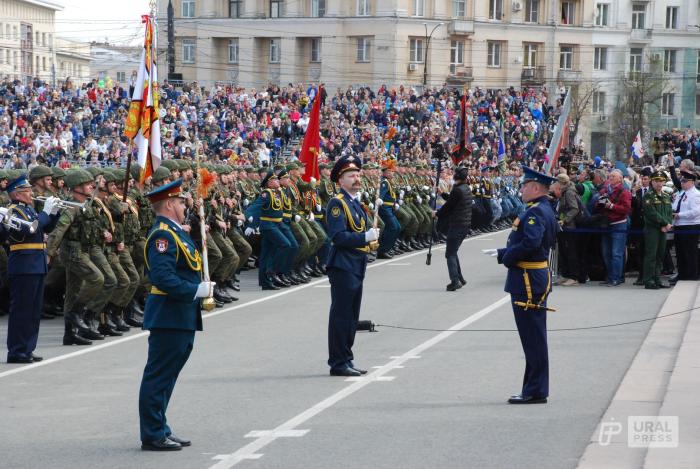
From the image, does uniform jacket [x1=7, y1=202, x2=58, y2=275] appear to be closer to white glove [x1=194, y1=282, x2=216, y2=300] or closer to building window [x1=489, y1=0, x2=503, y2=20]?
white glove [x1=194, y1=282, x2=216, y2=300]

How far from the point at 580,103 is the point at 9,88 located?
55580 mm

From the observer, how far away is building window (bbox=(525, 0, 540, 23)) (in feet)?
309

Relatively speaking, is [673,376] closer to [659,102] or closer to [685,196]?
[685,196]

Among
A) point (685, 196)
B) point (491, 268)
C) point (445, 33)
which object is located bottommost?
point (491, 268)

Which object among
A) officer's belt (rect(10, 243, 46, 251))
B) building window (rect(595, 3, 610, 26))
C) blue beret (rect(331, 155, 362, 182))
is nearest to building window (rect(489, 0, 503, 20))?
building window (rect(595, 3, 610, 26))

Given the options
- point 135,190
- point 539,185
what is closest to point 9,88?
point 135,190

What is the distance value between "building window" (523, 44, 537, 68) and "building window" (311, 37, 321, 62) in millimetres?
16432

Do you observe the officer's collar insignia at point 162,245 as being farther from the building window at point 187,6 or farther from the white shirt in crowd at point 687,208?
the building window at point 187,6

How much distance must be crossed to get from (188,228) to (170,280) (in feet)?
16.3

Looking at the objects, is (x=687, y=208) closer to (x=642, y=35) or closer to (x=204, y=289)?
(x=204, y=289)

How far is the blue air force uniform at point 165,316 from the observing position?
858 cm

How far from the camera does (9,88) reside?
42000 mm

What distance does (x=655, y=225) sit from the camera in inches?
786

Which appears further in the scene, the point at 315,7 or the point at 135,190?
the point at 315,7
